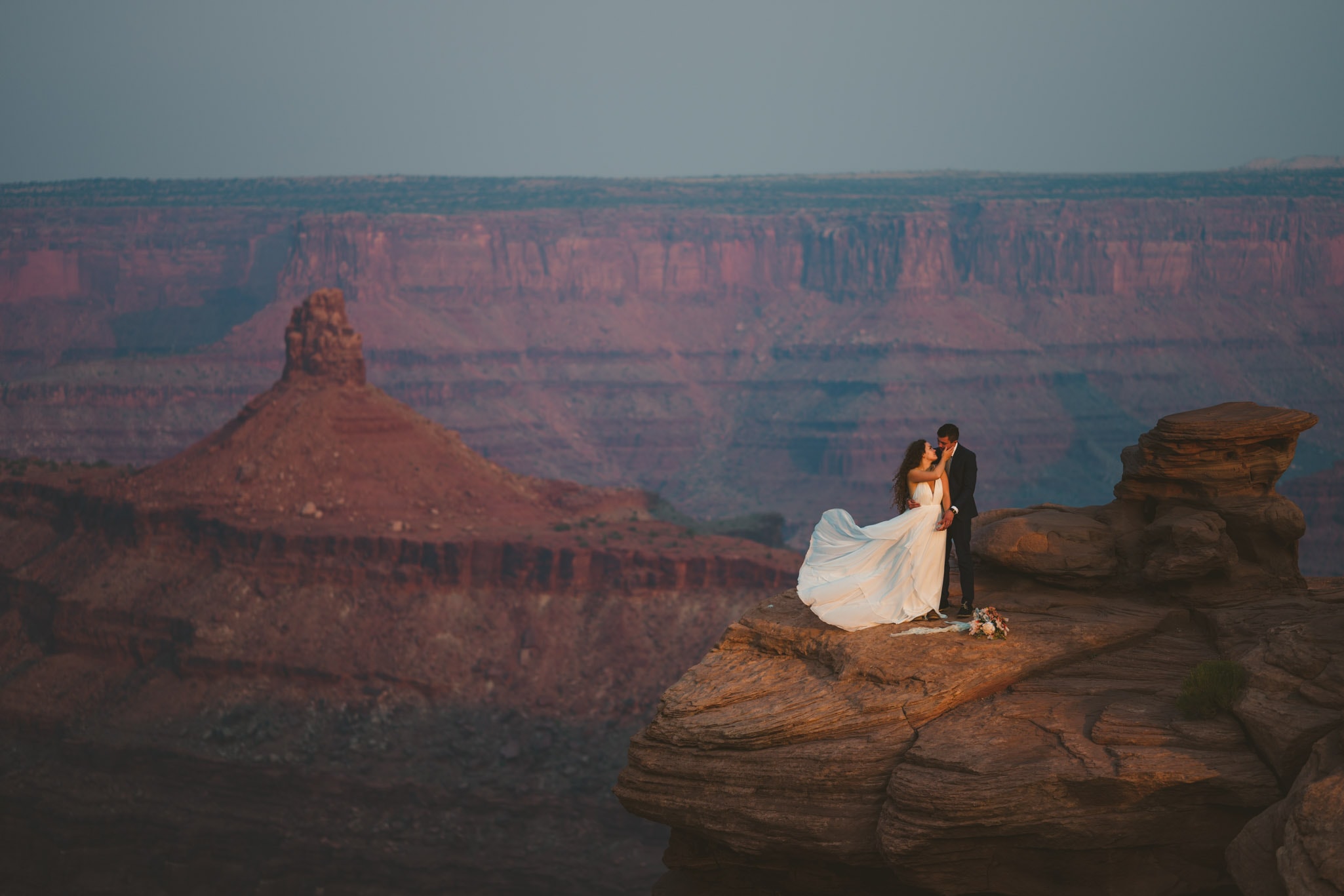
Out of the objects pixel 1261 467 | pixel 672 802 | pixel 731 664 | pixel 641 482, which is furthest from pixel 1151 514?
pixel 641 482

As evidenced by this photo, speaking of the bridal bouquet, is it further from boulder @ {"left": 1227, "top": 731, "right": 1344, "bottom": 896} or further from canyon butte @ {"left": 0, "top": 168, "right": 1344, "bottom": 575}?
canyon butte @ {"left": 0, "top": 168, "right": 1344, "bottom": 575}

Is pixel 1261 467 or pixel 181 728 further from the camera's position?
pixel 181 728

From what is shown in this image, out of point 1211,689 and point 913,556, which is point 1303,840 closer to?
point 1211,689

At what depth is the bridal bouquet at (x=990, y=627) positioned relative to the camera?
2152 centimetres

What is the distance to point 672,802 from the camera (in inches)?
850

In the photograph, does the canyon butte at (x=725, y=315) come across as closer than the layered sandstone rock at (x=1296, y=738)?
No

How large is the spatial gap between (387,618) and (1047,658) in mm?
53702

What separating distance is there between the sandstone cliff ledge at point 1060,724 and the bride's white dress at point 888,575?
0.39 m

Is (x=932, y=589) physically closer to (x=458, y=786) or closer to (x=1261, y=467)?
(x=1261, y=467)

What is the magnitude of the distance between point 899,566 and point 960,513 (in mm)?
1281

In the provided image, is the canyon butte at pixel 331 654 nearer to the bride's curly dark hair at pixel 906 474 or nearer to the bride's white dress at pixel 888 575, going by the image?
the bride's white dress at pixel 888 575

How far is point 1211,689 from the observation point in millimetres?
19578

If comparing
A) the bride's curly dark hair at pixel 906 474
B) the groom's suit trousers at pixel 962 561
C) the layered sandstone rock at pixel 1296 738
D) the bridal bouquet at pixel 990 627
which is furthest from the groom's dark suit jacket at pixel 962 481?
the layered sandstone rock at pixel 1296 738

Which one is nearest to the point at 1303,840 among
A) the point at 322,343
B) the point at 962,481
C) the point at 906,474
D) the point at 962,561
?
the point at 962,561
